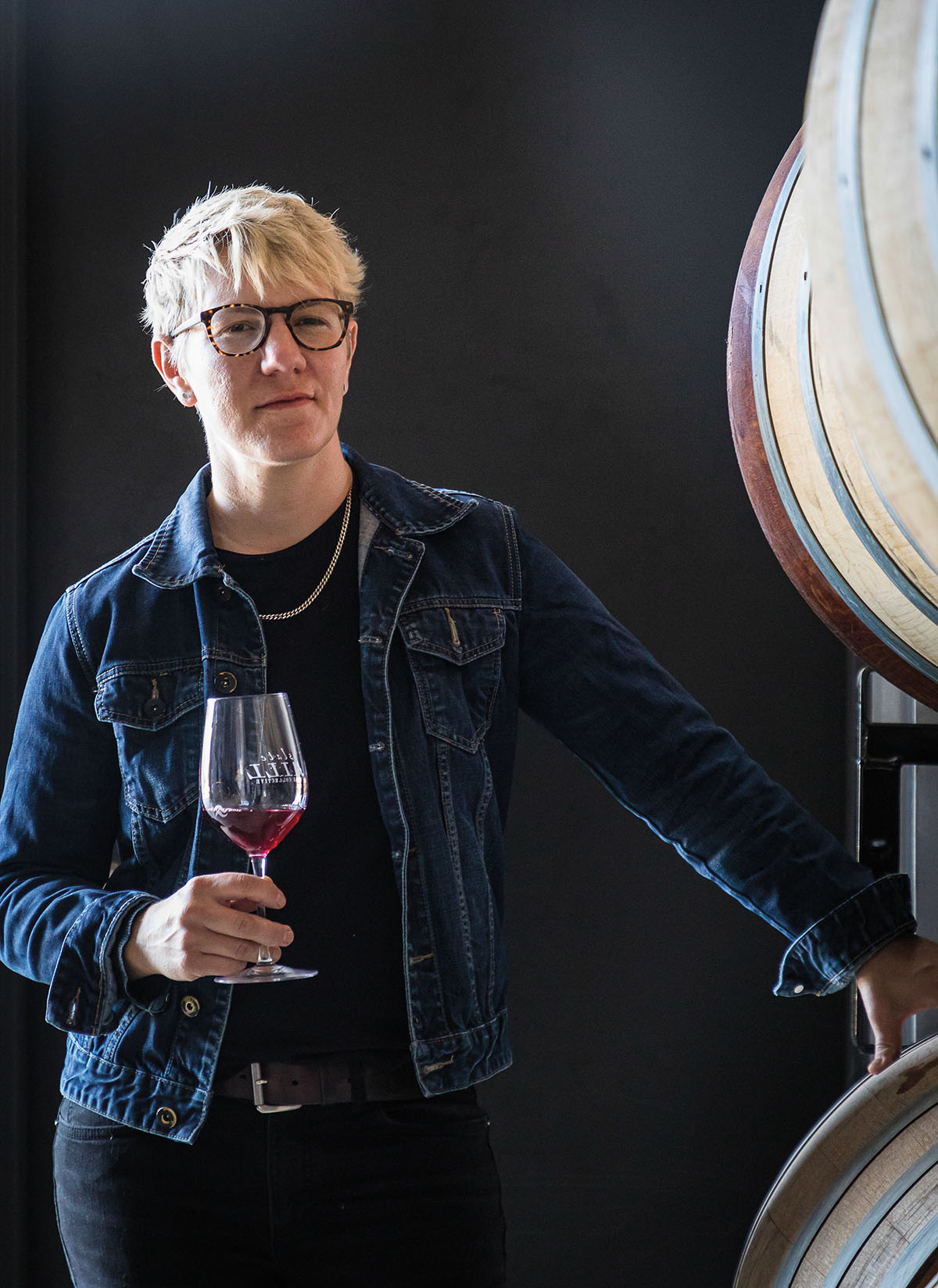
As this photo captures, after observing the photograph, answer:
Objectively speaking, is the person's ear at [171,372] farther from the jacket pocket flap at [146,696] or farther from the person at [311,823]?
the jacket pocket flap at [146,696]

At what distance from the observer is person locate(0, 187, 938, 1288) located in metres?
1.44

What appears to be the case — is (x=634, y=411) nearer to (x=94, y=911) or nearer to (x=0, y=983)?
(x=94, y=911)

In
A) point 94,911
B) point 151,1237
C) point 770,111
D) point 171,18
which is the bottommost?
point 151,1237

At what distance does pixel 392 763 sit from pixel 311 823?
0.13 meters

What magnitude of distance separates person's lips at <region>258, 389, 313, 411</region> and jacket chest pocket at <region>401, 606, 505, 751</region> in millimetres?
313

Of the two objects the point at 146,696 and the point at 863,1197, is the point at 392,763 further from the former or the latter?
the point at 863,1197

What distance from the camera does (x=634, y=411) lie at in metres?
2.35

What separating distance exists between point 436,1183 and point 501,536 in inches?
33.3

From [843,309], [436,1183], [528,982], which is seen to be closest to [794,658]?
[528,982]

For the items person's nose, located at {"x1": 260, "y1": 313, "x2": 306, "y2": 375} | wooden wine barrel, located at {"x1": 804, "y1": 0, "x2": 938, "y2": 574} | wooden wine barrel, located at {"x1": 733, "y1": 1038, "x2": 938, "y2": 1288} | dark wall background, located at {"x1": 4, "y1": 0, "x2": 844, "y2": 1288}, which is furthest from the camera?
dark wall background, located at {"x1": 4, "y1": 0, "x2": 844, "y2": 1288}

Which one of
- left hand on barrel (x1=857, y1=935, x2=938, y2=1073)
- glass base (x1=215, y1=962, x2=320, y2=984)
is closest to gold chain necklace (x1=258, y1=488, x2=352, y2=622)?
glass base (x1=215, y1=962, x2=320, y2=984)

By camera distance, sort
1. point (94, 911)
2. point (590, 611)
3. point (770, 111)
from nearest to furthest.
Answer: point (94, 911) → point (590, 611) → point (770, 111)

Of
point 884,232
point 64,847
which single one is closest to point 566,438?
point 64,847

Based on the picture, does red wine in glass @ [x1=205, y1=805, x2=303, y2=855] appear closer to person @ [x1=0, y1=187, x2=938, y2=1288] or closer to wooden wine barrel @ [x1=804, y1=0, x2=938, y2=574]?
person @ [x1=0, y1=187, x2=938, y2=1288]
